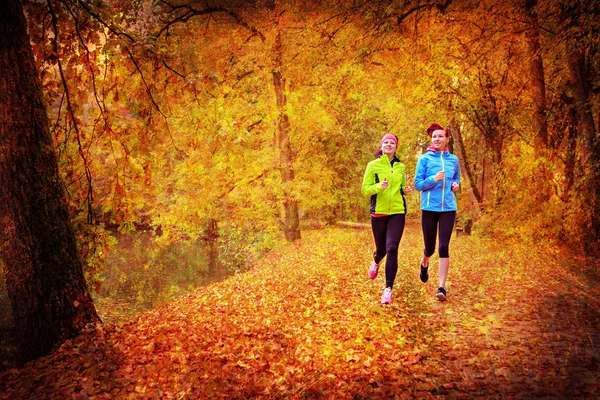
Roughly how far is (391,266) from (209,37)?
11247mm

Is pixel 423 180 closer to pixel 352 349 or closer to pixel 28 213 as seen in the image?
pixel 352 349

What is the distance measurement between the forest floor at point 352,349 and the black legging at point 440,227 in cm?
82

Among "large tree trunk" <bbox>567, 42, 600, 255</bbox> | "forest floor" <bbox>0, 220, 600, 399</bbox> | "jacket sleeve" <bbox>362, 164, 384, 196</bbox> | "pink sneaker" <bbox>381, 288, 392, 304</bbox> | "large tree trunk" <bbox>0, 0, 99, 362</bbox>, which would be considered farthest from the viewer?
"large tree trunk" <bbox>567, 42, 600, 255</bbox>

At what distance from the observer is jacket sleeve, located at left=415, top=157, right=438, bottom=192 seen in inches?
227

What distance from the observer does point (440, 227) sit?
19.0 feet

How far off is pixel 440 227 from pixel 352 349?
2392mm

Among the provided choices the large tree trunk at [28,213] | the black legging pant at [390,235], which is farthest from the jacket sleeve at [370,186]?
the large tree trunk at [28,213]

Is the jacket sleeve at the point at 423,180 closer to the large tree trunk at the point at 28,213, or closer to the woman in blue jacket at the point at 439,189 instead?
the woman in blue jacket at the point at 439,189

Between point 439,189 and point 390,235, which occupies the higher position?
point 439,189

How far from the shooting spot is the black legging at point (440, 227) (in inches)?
226

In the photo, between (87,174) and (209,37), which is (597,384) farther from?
(209,37)

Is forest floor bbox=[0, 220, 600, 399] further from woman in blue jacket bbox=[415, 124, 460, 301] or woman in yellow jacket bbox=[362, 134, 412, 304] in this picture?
woman in blue jacket bbox=[415, 124, 460, 301]

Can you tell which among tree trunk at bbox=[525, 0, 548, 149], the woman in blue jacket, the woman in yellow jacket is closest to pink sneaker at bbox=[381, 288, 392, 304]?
the woman in yellow jacket

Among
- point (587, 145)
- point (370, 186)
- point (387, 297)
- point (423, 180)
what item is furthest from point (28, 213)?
point (587, 145)
